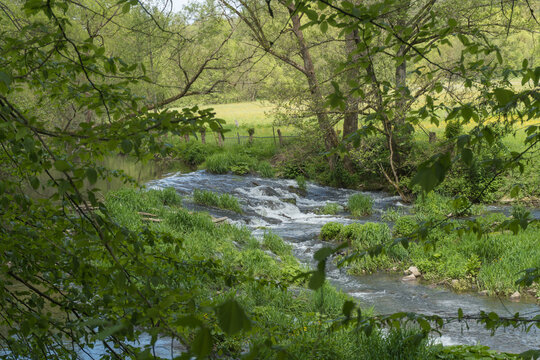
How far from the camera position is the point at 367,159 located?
51.7 feet

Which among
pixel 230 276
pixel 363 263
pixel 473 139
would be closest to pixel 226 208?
pixel 363 263

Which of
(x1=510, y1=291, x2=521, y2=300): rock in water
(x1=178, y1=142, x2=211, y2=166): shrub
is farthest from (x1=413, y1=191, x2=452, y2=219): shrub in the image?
(x1=178, y1=142, x2=211, y2=166): shrub

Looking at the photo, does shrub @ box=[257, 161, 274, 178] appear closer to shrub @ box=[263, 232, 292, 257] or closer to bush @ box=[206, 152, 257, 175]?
bush @ box=[206, 152, 257, 175]

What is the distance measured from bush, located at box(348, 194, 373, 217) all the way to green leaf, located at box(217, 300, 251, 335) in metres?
12.2

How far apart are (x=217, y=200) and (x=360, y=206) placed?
3858 mm

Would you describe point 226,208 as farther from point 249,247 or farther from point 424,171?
point 424,171

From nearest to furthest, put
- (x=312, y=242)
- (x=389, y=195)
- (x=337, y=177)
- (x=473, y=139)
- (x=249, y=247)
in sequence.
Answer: (x=473, y=139), (x=249, y=247), (x=312, y=242), (x=389, y=195), (x=337, y=177)

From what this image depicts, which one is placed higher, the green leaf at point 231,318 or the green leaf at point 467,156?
the green leaf at point 467,156

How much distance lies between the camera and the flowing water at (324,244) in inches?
237

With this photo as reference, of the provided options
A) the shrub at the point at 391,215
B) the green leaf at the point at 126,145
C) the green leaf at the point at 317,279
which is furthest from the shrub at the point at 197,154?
the green leaf at the point at 317,279

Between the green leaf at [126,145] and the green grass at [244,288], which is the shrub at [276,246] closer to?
the green grass at [244,288]

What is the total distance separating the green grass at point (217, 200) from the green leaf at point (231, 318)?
12381 mm

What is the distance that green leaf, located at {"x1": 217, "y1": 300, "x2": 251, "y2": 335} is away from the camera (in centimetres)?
89

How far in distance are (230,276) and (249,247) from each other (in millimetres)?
6540
